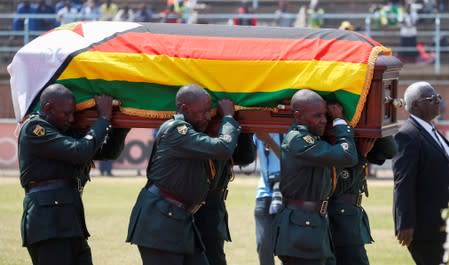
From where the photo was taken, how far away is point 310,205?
8297 mm

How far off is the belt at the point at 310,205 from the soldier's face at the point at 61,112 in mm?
1743

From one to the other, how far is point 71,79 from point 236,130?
136cm

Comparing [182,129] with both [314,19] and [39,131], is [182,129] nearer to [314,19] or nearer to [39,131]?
[39,131]

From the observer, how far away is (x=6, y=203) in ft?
58.4

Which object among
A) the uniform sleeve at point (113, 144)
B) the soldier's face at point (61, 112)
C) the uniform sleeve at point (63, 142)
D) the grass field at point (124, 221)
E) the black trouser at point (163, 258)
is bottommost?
the grass field at point (124, 221)

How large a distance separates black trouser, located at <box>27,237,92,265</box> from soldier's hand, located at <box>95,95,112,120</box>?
3.22 feet

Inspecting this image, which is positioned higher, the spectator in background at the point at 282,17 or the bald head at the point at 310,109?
the bald head at the point at 310,109

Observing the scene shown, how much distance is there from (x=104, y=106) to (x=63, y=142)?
436 millimetres

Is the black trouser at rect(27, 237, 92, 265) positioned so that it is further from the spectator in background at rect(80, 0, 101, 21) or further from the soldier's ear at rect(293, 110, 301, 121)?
the spectator in background at rect(80, 0, 101, 21)

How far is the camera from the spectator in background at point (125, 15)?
28109mm

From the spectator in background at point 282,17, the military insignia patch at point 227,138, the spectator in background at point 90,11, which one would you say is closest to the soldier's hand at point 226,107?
the military insignia patch at point 227,138

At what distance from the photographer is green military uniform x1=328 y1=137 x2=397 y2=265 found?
900 cm

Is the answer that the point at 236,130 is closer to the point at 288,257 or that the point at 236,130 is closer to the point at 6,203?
the point at 288,257

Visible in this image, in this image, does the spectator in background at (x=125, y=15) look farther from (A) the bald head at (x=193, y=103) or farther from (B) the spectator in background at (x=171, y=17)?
(A) the bald head at (x=193, y=103)
